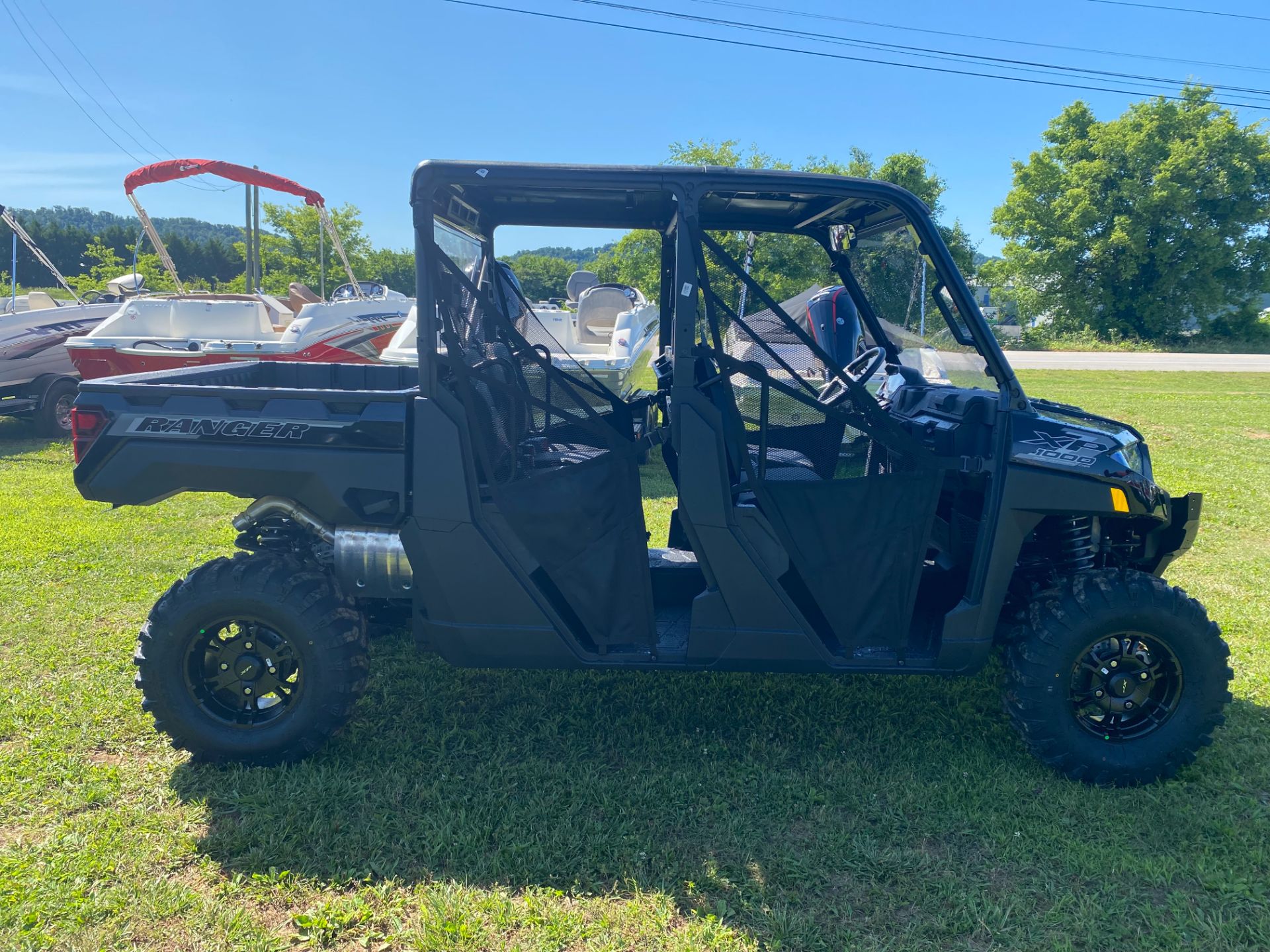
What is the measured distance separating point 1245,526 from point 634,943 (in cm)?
657

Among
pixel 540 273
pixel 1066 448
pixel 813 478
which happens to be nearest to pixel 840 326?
pixel 813 478

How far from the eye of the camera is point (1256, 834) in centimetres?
278

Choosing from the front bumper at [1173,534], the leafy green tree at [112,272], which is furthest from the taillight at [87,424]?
the leafy green tree at [112,272]

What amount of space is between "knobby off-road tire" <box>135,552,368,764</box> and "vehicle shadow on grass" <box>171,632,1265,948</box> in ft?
0.49

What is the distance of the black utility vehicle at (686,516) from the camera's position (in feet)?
9.42

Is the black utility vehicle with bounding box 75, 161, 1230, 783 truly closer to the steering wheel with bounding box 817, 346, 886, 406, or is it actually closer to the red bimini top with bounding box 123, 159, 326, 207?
the steering wheel with bounding box 817, 346, 886, 406

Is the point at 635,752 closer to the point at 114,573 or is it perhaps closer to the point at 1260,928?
the point at 1260,928

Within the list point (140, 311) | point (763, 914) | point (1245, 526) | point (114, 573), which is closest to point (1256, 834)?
point (763, 914)

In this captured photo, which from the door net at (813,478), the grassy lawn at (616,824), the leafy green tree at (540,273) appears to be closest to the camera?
the grassy lawn at (616,824)

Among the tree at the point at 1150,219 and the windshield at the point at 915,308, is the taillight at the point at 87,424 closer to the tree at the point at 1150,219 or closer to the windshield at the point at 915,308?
the windshield at the point at 915,308

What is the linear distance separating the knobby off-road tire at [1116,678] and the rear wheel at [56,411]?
36.0ft

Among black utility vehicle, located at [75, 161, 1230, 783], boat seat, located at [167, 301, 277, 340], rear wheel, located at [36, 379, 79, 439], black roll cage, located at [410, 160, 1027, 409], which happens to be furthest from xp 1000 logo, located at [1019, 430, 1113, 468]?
rear wheel, located at [36, 379, 79, 439]

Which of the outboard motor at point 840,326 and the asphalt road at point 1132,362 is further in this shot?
the asphalt road at point 1132,362

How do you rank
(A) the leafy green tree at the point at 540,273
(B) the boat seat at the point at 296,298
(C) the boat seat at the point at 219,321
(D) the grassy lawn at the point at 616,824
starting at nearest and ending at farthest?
1. (D) the grassy lawn at the point at 616,824
2. (A) the leafy green tree at the point at 540,273
3. (C) the boat seat at the point at 219,321
4. (B) the boat seat at the point at 296,298
